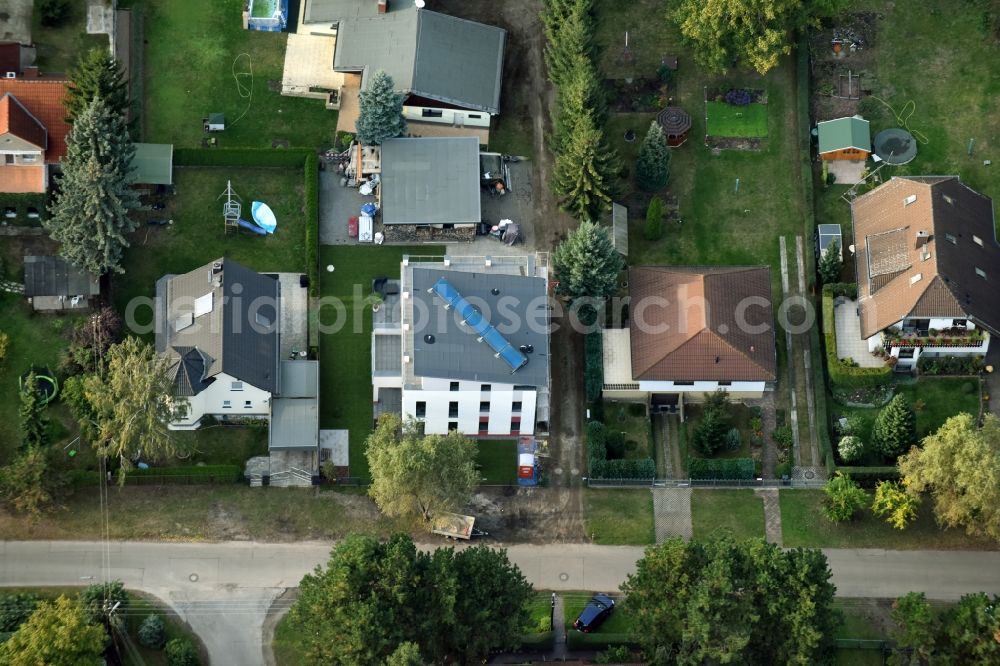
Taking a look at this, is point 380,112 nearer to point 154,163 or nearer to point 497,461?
point 154,163

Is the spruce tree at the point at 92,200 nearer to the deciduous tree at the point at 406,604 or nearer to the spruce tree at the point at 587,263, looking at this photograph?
the deciduous tree at the point at 406,604

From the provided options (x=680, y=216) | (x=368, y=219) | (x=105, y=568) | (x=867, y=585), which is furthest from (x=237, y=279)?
(x=867, y=585)

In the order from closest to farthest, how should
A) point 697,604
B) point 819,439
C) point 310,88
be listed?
point 697,604
point 819,439
point 310,88

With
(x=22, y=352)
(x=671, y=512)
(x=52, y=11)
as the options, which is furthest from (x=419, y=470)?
(x=52, y=11)

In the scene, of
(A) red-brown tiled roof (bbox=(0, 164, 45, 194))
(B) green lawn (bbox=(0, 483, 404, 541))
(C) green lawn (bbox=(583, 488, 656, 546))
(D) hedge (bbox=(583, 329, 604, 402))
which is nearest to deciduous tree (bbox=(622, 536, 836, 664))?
(C) green lawn (bbox=(583, 488, 656, 546))

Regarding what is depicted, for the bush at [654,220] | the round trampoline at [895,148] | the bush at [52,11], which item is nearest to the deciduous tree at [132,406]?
the bush at [52,11]

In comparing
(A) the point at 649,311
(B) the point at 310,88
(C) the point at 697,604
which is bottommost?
(C) the point at 697,604

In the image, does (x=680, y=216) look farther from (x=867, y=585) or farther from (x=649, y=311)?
(x=867, y=585)
